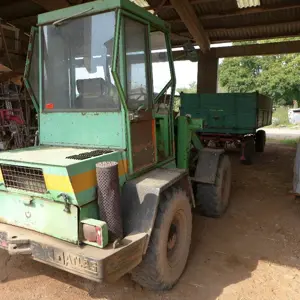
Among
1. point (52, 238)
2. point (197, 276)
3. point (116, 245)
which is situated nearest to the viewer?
point (116, 245)

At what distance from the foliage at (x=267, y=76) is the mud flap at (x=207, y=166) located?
27.0 metres

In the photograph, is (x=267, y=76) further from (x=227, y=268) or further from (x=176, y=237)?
(x=176, y=237)

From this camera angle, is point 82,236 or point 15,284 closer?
point 82,236

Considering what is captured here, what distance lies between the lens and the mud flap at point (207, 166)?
454 centimetres

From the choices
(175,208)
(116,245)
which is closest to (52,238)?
Answer: (116,245)

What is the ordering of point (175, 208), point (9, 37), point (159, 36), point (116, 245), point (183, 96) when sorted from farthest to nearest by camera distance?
point (183, 96)
point (9, 37)
point (159, 36)
point (175, 208)
point (116, 245)

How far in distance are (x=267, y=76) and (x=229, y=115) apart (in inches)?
918

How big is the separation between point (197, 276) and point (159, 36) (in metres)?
2.76

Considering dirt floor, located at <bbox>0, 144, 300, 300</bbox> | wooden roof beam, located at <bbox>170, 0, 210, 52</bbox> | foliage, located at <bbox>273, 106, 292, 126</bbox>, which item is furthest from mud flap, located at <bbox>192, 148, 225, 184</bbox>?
foliage, located at <bbox>273, 106, 292, 126</bbox>

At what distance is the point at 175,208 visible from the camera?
10.1 ft

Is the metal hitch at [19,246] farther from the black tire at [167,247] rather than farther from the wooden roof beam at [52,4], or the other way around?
the wooden roof beam at [52,4]

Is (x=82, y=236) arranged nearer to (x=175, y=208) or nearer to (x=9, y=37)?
(x=175, y=208)

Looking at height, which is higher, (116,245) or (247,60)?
(247,60)

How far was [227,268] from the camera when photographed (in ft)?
11.5
